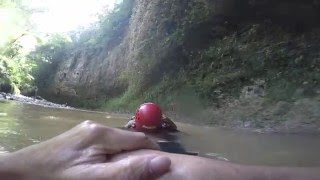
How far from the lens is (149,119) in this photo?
406 cm

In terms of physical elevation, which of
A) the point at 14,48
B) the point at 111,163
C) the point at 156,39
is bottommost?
the point at 111,163

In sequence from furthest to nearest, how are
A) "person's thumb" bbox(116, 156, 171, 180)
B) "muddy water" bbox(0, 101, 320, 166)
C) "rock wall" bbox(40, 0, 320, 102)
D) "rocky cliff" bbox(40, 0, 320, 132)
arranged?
"rock wall" bbox(40, 0, 320, 102) < "rocky cliff" bbox(40, 0, 320, 132) < "muddy water" bbox(0, 101, 320, 166) < "person's thumb" bbox(116, 156, 171, 180)

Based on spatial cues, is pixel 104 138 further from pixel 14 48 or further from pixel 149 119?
pixel 14 48

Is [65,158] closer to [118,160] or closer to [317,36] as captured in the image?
[118,160]

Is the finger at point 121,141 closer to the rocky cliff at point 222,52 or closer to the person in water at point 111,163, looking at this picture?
the person in water at point 111,163

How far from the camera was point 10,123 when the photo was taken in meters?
7.49

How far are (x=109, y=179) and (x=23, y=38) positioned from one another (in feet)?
77.4

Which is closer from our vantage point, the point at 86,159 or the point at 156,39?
the point at 86,159

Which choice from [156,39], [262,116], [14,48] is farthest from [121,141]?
[14,48]

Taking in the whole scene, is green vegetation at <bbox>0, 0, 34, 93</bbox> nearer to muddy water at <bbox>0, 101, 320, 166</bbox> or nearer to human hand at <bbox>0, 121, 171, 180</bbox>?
muddy water at <bbox>0, 101, 320, 166</bbox>

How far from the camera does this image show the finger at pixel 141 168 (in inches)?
28.8

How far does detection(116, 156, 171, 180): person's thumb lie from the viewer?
73 cm

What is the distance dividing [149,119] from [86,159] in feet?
10.7

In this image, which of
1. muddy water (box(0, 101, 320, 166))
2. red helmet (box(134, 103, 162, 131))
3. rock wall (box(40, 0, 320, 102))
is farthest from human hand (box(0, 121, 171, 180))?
rock wall (box(40, 0, 320, 102))
